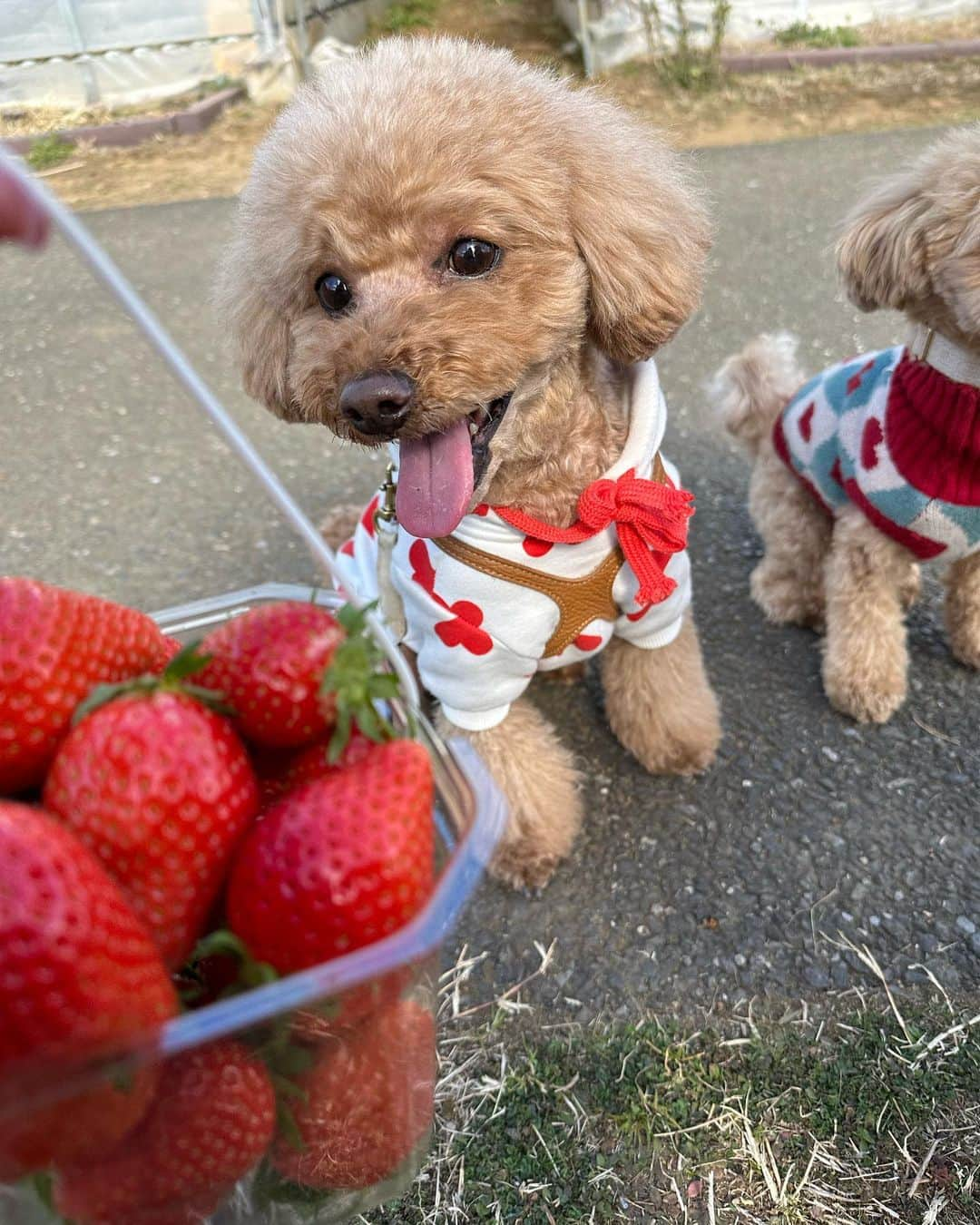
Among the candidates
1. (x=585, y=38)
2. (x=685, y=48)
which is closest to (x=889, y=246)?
(x=685, y=48)

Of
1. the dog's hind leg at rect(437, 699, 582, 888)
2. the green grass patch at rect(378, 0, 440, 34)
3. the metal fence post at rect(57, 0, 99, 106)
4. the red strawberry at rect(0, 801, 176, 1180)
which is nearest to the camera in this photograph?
the red strawberry at rect(0, 801, 176, 1180)

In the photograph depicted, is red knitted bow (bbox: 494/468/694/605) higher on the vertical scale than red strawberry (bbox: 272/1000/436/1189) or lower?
lower

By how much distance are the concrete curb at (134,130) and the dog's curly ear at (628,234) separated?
569 cm

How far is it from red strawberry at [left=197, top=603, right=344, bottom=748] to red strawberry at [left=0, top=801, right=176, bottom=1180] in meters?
0.16

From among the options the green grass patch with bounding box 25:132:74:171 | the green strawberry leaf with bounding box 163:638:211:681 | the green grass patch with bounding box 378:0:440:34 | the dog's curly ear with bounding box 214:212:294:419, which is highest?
the green strawberry leaf with bounding box 163:638:211:681

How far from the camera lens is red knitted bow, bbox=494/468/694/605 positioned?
5.18ft

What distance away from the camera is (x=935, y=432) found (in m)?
1.77

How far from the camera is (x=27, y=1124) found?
0.45m

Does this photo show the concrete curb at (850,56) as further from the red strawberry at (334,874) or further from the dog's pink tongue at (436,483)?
Answer: the red strawberry at (334,874)

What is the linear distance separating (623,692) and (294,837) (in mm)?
1412

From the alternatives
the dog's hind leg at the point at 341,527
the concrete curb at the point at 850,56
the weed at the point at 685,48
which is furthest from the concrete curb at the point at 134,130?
the dog's hind leg at the point at 341,527

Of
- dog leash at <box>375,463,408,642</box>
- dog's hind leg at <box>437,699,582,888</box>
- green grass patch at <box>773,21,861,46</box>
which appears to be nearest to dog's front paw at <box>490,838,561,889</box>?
dog's hind leg at <box>437,699,582,888</box>

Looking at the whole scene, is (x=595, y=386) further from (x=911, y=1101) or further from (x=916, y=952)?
(x=911, y=1101)

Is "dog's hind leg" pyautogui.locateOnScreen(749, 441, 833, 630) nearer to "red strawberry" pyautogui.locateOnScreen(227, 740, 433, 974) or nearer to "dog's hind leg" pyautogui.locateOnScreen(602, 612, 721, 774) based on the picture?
"dog's hind leg" pyautogui.locateOnScreen(602, 612, 721, 774)
